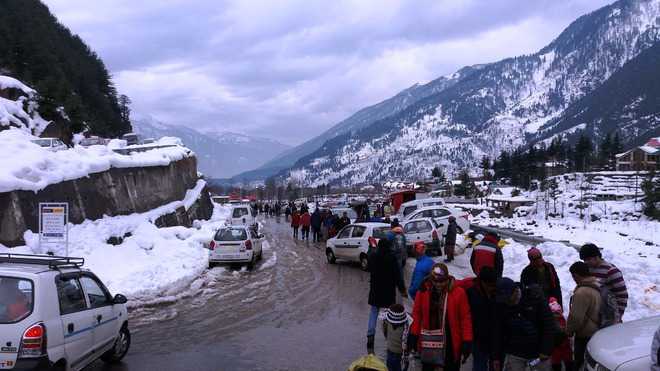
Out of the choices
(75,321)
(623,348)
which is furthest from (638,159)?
(75,321)

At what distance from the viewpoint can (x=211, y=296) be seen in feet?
44.5

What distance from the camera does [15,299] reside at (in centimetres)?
581

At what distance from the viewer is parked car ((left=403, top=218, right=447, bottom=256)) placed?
66.9 ft

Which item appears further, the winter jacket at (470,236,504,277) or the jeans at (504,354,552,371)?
the winter jacket at (470,236,504,277)

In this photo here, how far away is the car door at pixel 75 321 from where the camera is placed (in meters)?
6.20

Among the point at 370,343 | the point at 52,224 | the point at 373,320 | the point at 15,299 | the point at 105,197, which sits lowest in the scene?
the point at 370,343

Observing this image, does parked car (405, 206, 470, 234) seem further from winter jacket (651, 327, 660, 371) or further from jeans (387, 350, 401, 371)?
winter jacket (651, 327, 660, 371)

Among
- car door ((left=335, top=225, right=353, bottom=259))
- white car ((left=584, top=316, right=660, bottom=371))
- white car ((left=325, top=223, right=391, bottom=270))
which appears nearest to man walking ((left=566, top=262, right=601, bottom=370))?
white car ((left=584, top=316, right=660, bottom=371))

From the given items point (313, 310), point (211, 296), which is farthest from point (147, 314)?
point (313, 310)

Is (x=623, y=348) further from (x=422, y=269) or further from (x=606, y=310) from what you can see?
(x=422, y=269)

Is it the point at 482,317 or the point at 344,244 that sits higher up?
the point at 482,317

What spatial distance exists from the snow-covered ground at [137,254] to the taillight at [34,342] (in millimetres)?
7208

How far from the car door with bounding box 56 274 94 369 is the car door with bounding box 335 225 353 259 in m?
12.6

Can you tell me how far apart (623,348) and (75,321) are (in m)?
5.72
